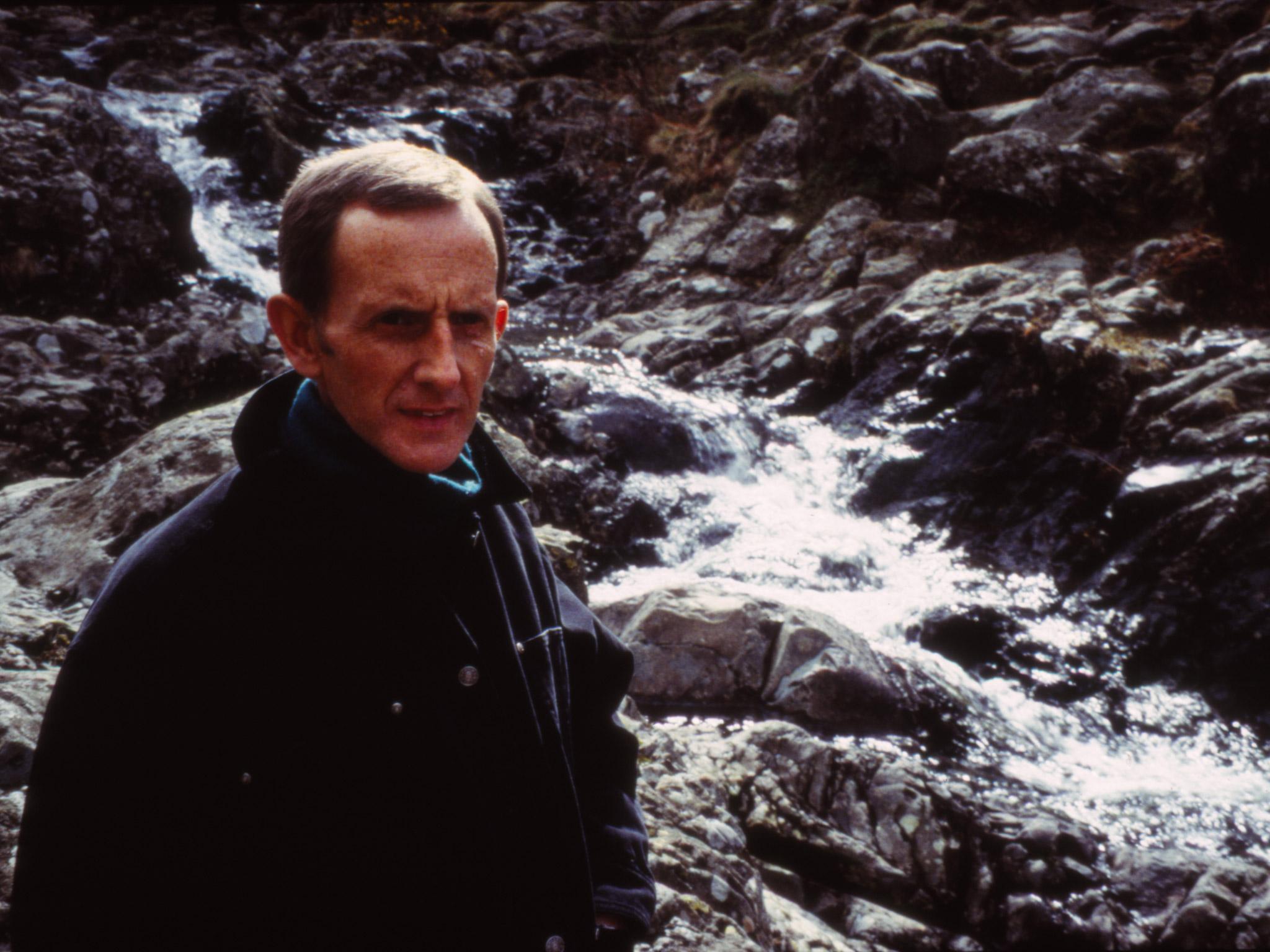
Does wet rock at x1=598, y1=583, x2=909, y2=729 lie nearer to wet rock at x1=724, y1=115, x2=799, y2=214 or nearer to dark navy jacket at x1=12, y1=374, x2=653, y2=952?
dark navy jacket at x1=12, y1=374, x2=653, y2=952

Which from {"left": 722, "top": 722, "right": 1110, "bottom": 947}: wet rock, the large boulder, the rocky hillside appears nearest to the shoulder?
the rocky hillside

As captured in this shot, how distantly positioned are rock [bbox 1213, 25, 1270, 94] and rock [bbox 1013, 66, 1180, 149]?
1.52 meters

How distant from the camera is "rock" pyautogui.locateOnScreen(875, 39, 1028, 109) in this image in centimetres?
1559

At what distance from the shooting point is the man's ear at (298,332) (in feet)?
5.43

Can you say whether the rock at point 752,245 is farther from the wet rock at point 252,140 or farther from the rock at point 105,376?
the rock at point 105,376

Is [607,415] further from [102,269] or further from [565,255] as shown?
[565,255]

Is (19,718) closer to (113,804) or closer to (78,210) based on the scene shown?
(113,804)

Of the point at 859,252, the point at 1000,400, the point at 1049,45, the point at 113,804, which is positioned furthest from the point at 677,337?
the point at 113,804

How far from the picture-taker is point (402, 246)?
1613mm

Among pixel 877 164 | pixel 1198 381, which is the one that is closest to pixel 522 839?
pixel 1198 381

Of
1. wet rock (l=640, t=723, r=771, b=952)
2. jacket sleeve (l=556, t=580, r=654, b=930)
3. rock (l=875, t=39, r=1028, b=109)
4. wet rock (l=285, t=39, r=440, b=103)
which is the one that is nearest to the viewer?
jacket sleeve (l=556, t=580, r=654, b=930)

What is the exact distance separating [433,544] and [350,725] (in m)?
0.36

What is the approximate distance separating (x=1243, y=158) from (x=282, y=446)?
37.7 feet

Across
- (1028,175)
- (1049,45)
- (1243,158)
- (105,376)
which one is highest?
(1049,45)
